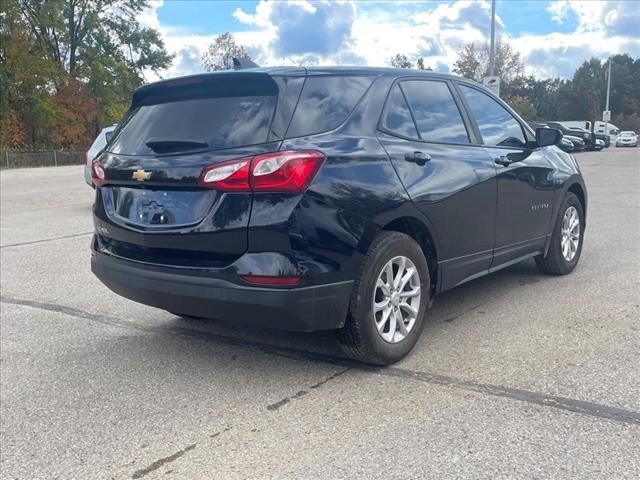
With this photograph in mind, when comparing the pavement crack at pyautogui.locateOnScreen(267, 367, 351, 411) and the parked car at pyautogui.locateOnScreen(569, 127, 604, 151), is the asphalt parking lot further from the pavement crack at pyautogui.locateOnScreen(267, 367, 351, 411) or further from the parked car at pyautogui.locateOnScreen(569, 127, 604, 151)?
the parked car at pyautogui.locateOnScreen(569, 127, 604, 151)

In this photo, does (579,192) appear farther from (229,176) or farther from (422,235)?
(229,176)

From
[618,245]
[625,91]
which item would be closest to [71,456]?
[618,245]

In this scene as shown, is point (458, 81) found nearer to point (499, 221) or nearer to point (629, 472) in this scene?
point (499, 221)

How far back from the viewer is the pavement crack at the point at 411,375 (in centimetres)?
343

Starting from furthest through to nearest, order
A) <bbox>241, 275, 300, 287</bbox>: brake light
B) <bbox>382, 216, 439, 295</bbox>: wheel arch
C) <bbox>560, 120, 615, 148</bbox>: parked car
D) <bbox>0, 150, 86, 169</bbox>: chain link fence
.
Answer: <bbox>560, 120, 615, 148</bbox>: parked car < <bbox>0, 150, 86, 169</bbox>: chain link fence < <bbox>382, 216, 439, 295</bbox>: wheel arch < <bbox>241, 275, 300, 287</bbox>: brake light

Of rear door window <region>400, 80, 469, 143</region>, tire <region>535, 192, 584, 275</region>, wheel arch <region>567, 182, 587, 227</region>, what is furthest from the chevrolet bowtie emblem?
wheel arch <region>567, 182, 587, 227</region>

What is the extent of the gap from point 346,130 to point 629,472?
2.26 metres

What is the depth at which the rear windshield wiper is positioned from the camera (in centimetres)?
382

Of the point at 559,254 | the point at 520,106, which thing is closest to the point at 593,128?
the point at 520,106

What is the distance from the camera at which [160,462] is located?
306cm

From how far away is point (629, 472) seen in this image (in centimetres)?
285

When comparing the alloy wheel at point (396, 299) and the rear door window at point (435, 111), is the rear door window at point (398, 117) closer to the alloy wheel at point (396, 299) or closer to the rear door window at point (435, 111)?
the rear door window at point (435, 111)

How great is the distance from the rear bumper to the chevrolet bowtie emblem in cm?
51

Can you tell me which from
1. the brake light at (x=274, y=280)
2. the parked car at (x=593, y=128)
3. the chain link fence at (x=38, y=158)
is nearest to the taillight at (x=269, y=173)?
the brake light at (x=274, y=280)
